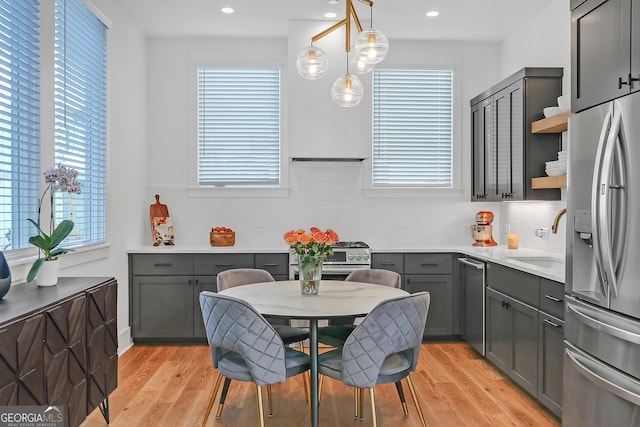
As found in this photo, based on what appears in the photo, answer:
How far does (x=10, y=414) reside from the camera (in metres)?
1.93

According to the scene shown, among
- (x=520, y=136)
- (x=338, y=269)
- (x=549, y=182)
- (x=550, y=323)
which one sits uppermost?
(x=520, y=136)

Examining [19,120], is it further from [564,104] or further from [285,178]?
[564,104]

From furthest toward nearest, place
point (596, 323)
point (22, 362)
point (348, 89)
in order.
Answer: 1. point (348, 89)
2. point (596, 323)
3. point (22, 362)

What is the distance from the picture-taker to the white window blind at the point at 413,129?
202 inches

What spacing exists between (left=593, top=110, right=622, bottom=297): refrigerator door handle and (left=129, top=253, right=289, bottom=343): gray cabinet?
3.14 meters

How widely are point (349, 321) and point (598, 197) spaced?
1662mm

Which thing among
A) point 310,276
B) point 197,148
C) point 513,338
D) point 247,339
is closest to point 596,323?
point 513,338

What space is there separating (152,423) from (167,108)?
3.17m

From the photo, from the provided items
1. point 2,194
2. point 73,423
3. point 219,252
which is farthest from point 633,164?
point 219,252

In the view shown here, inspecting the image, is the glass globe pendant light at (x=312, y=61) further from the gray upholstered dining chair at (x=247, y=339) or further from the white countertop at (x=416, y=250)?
the white countertop at (x=416, y=250)

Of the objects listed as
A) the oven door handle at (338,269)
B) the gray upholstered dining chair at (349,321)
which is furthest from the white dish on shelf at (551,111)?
the oven door handle at (338,269)

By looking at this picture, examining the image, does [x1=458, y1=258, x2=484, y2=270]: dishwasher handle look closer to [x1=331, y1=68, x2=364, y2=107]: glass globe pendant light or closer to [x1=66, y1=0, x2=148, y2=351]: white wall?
[x1=331, y1=68, x2=364, y2=107]: glass globe pendant light

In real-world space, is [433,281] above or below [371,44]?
below

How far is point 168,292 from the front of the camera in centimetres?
447
